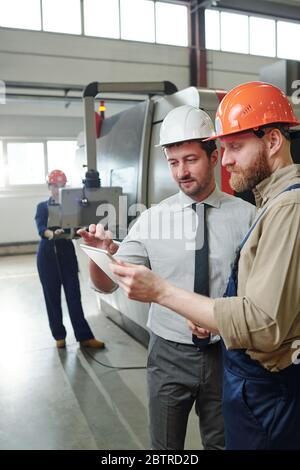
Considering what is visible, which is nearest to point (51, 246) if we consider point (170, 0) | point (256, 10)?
point (170, 0)

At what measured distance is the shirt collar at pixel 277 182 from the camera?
3.18 feet

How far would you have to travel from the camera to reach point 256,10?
7.92 m

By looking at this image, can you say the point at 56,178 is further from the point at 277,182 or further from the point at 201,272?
the point at 277,182

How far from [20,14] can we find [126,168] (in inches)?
192

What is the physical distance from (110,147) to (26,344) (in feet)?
6.63

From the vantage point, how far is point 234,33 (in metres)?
8.17

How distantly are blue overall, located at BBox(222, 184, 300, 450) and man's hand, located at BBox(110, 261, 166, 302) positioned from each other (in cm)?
24

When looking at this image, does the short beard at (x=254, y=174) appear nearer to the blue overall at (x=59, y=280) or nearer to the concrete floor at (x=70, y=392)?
the concrete floor at (x=70, y=392)

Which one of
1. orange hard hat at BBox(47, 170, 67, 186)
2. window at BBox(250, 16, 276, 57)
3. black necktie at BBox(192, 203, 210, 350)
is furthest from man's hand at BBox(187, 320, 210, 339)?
window at BBox(250, 16, 276, 57)

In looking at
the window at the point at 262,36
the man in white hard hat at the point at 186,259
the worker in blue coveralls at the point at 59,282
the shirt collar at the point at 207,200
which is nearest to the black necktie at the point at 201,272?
the man in white hard hat at the point at 186,259

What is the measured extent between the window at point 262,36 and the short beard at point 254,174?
8355 mm

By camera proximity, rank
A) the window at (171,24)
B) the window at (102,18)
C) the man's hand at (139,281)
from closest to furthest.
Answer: the man's hand at (139,281) < the window at (102,18) < the window at (171,24)

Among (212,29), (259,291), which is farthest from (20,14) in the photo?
(259,291)

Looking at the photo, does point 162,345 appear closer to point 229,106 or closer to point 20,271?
point 229,106
